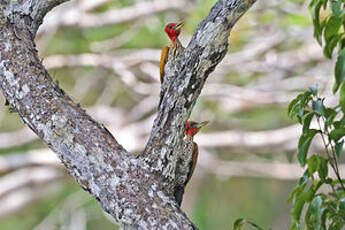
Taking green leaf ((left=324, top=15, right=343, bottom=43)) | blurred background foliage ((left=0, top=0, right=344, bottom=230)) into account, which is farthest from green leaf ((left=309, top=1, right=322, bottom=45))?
blurred background foliage ((left=0, top=0, right=344, bottom=230))

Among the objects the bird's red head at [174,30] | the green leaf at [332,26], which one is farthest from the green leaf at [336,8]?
the bird's red head at [174,30]

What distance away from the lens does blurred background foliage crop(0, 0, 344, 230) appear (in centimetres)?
427

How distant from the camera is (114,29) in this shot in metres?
4.80

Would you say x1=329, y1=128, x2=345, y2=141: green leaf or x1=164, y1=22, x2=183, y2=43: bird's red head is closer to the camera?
x1=329, y1=128, x2=345, y2=141: green leaf

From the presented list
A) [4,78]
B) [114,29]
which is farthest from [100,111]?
[4,78]

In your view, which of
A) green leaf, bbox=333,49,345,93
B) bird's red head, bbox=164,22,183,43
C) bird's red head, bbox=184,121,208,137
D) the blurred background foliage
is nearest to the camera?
green leaf, bbox=333,49,345,93

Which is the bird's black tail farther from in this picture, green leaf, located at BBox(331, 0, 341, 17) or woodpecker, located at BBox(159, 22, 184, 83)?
green leaf, located at BBox(331, 0, 341, 17)

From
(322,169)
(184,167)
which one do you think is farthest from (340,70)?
(184,167)

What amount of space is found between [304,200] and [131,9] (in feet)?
11.2

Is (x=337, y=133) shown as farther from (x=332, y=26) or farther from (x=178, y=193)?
(x=178, y=193)

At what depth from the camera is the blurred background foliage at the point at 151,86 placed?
4.27 meters

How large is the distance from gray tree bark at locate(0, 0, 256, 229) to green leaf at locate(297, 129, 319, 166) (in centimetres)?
24

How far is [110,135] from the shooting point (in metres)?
1.24

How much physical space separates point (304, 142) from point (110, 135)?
1.33 feet
